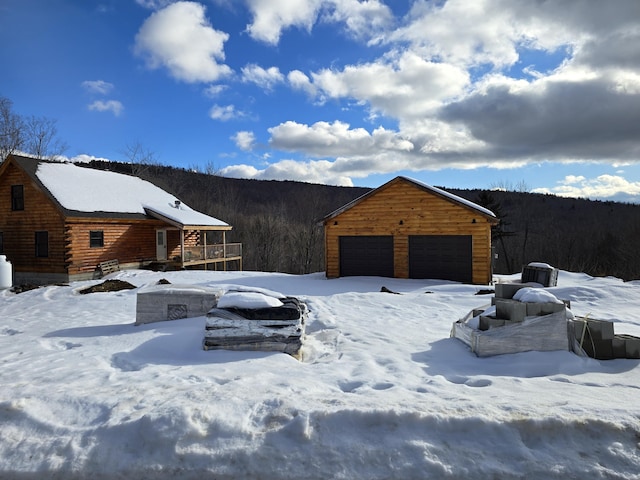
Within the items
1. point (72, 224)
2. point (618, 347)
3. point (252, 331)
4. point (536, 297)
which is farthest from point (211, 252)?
point (618, 347)

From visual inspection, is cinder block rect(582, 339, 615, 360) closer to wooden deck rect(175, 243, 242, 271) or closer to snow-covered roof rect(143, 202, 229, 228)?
snow-covered roof rect(143, 202, 229, 228)

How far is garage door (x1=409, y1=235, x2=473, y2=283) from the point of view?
17375 millimetres

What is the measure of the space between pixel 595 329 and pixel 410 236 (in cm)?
1233

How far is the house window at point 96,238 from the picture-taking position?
786 inches

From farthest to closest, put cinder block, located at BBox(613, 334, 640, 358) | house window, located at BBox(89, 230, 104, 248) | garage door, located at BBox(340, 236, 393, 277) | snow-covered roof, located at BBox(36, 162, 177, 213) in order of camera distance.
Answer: house window, located at BBox(89, 230, 104, 248), snow-covered roof, located at BBox(36, 162, 177, 213), garage door, located at BBox(340, 236, 393, 277), cinder block, located at BBox(613, 334, 640, 358)

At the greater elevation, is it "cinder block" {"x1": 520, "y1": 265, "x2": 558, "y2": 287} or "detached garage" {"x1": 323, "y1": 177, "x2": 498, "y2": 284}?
→ "detached garage" {"x1": 323, "y1": 177, "x2": 498, "y2": 284}

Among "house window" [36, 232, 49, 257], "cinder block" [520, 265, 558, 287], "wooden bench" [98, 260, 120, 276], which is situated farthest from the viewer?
"wooden bench" [98, 260, 120, 276]

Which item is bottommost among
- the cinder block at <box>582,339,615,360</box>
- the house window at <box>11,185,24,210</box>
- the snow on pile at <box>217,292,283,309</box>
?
the cinder block at <box>582,339,615,360</box>

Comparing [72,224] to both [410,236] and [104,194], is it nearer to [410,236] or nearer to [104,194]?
[104,194]

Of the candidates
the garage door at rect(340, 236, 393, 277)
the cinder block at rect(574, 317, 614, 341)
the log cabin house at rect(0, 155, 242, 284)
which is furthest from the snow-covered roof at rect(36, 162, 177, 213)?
the cinder block at rect(574, 317, 614, 341)

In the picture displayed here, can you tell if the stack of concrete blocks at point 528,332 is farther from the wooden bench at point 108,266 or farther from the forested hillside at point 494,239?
the forested hillside at point 494,239

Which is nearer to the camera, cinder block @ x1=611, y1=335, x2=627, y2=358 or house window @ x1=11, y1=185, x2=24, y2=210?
cinder block @ x1=611, y1=335, x2=627, y2=358

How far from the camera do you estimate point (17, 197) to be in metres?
20.4

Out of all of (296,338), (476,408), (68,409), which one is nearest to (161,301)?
(296,338)
